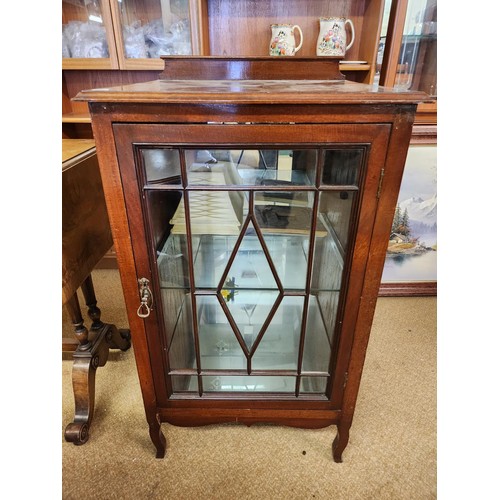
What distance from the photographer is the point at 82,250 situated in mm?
958

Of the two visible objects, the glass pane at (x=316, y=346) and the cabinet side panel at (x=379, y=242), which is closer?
the cabinet side panel at (x=379, y=242)

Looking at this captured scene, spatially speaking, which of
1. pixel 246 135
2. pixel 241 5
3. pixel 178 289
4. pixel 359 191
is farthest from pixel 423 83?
pixel 178 289

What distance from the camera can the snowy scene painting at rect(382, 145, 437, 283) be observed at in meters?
1.45

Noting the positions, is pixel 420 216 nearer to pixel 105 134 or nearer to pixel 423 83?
pixel 423 83

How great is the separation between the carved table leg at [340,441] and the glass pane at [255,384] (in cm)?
17

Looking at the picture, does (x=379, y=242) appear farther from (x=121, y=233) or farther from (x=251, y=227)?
(x=121, y=233)

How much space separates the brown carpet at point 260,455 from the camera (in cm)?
95

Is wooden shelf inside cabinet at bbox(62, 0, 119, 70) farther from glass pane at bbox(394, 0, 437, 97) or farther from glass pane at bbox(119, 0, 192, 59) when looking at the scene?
glass pane at bbox(394, 0, 437, 97)

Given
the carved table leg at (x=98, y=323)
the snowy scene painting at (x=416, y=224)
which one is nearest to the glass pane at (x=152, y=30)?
the carved table leg at (x=98, y=323)

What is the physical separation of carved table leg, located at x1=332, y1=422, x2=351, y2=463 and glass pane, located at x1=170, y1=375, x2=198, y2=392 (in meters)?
0.41

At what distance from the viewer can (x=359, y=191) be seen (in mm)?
651

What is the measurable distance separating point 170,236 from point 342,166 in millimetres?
386

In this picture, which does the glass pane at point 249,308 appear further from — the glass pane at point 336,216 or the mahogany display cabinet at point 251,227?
the glass pane at point 336,216

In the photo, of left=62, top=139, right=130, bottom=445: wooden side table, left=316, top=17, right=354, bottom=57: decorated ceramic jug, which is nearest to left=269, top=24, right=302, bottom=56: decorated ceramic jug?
left=316, top=17, right=354, bottom=57: decorated ceramic jug
